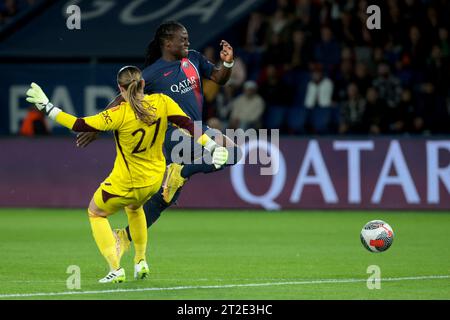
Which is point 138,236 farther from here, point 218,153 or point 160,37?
point 160,37

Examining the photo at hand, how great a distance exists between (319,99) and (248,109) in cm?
134

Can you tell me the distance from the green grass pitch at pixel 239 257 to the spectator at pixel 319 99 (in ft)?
8.20

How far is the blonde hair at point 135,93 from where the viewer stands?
9.75 meters

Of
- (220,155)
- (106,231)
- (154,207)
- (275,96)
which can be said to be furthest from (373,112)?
(106,231)

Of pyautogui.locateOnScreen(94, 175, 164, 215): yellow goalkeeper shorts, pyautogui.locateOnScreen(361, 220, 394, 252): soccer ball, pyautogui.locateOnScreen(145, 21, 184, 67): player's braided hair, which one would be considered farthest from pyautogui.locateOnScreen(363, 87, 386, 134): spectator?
pyautogui.locateOnScreen(94, 175, 164, 215): yellow goalkeeper shorts

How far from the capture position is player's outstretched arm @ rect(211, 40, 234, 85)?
1121cm

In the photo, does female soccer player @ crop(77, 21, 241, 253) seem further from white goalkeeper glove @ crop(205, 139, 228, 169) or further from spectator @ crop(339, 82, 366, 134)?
spectator @ crop(339, 82, 366, 134)

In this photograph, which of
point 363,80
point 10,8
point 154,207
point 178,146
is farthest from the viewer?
point 10,8

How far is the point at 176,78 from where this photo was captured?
1131 cm

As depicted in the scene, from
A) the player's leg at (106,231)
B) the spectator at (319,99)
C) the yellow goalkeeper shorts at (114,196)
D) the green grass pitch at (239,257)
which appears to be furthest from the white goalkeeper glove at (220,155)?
Result: the spectator at (319,99)

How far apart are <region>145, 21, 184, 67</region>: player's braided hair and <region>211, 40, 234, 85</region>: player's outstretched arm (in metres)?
0.49

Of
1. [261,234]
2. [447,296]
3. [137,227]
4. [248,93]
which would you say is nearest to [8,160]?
[248,93]

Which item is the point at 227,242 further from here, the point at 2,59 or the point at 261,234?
the point at 2,59
